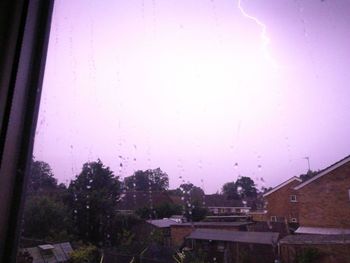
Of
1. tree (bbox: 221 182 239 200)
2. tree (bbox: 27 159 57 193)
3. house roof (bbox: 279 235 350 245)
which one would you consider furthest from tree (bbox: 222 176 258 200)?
tree (bbox: 27 159 57 193)

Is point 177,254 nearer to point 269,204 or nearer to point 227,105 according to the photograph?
point 269,204

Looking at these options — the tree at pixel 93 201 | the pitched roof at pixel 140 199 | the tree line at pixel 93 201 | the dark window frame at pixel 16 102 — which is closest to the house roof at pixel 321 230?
the tree line at pixel 93 201

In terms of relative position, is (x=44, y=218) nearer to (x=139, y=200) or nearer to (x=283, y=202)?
(x=139, y=200)

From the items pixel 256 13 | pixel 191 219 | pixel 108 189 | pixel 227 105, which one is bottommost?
pixel 191 219

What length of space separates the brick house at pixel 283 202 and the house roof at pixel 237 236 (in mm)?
90

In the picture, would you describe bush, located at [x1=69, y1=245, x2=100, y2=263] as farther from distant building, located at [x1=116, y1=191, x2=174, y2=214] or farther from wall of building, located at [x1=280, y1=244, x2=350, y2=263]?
wall of building, located at [x1=280, y1=244, x2=350, y2=263]

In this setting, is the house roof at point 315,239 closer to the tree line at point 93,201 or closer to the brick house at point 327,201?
the brick house at point 327,201

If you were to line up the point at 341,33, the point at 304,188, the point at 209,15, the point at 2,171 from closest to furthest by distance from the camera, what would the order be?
the point at 2,171, the point at 341,33, the point at 209,15, the point at 304,188

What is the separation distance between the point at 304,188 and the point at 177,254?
67 centimetres

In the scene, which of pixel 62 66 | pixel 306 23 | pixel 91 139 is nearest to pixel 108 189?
pixel 91 139

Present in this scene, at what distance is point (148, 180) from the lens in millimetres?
1210

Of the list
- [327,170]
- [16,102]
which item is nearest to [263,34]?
[327,170]

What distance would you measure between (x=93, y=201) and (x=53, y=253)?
0.66 feet

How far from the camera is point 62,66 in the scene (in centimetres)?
103
